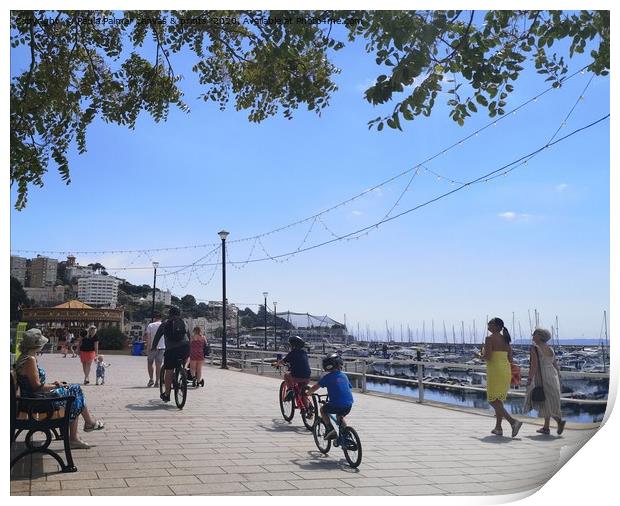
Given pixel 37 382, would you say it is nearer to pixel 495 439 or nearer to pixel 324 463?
pixel 324 463

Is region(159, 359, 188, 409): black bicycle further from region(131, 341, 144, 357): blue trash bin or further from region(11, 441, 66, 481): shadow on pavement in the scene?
region(11, 441, 66, 481): shadow on pavement

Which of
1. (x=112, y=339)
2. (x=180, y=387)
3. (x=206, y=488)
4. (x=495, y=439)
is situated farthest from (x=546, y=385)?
(x=112, y=339)

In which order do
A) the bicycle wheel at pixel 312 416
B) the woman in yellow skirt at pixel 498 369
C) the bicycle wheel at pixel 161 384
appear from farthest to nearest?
the bicycle wheel at pixel 161 384, the bicycle wheel at pixel 312 416, the woman in yellow skirt at pixel 498 369

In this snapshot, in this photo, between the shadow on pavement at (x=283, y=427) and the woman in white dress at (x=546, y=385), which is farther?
the shadow on pavement at (x=283, y=427)

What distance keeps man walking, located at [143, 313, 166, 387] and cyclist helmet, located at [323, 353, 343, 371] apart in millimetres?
1226

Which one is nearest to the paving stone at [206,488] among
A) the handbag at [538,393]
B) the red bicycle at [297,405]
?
the red bicycle at [297,405]

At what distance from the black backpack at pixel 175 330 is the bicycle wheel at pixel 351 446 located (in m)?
1.37

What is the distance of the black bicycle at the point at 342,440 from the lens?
4199 mm

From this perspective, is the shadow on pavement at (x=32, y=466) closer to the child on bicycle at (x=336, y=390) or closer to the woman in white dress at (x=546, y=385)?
the child on bicycle at (x=336, y=390)

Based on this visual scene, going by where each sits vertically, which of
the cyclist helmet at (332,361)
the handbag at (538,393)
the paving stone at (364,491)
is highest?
the cyclist helmet at (332,361)

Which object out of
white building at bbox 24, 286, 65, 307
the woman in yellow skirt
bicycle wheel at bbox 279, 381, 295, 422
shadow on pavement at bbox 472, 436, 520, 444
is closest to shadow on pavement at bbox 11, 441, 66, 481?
white building at bbox 24, 286, 65, 307

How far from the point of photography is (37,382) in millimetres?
4070

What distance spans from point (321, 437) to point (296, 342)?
2.45ft
